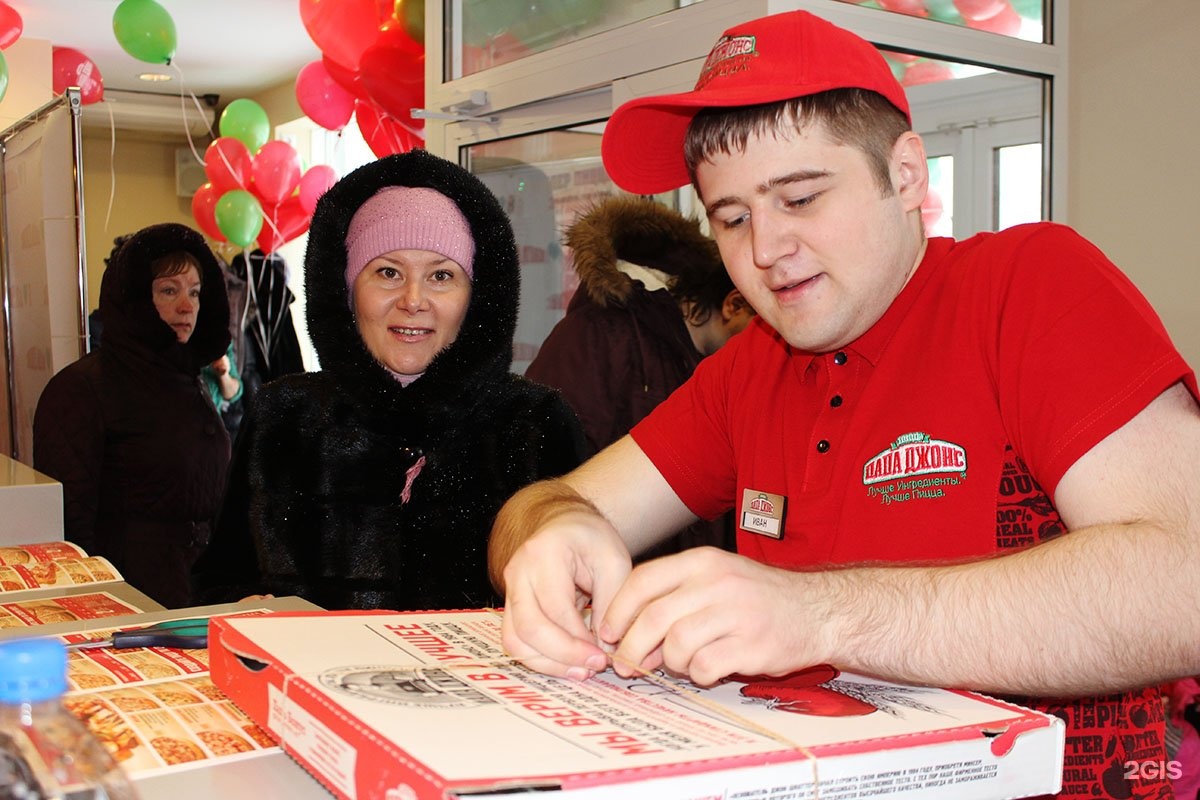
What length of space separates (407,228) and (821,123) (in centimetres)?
104

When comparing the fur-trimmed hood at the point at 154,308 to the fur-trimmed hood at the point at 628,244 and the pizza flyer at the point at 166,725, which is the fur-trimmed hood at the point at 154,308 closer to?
the fur-trimmed hood at the point at 628,244

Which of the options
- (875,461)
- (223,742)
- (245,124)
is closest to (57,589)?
(223,742)

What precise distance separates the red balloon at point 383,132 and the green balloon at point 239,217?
1460 millimetres

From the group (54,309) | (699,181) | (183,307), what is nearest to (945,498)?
(699,181)

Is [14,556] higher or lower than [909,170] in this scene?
lower

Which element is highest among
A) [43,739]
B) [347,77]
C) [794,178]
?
[347,77]

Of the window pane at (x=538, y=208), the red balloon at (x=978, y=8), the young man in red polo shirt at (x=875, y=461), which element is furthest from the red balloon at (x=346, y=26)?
the young man in red polo shirt at (x=875, y=461)

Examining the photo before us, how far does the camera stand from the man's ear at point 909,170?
1.19 metres

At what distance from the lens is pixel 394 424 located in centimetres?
202

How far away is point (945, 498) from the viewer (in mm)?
1077

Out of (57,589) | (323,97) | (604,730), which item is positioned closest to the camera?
(604,730)

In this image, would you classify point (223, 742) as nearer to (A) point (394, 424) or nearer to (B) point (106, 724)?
(B) point (106, 724)

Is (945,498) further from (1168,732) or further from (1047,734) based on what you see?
(1168,732)

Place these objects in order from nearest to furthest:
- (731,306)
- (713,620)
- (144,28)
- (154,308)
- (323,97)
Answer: (713,620)
(731,306)
(154,308)
(144,28)
(323,97)
